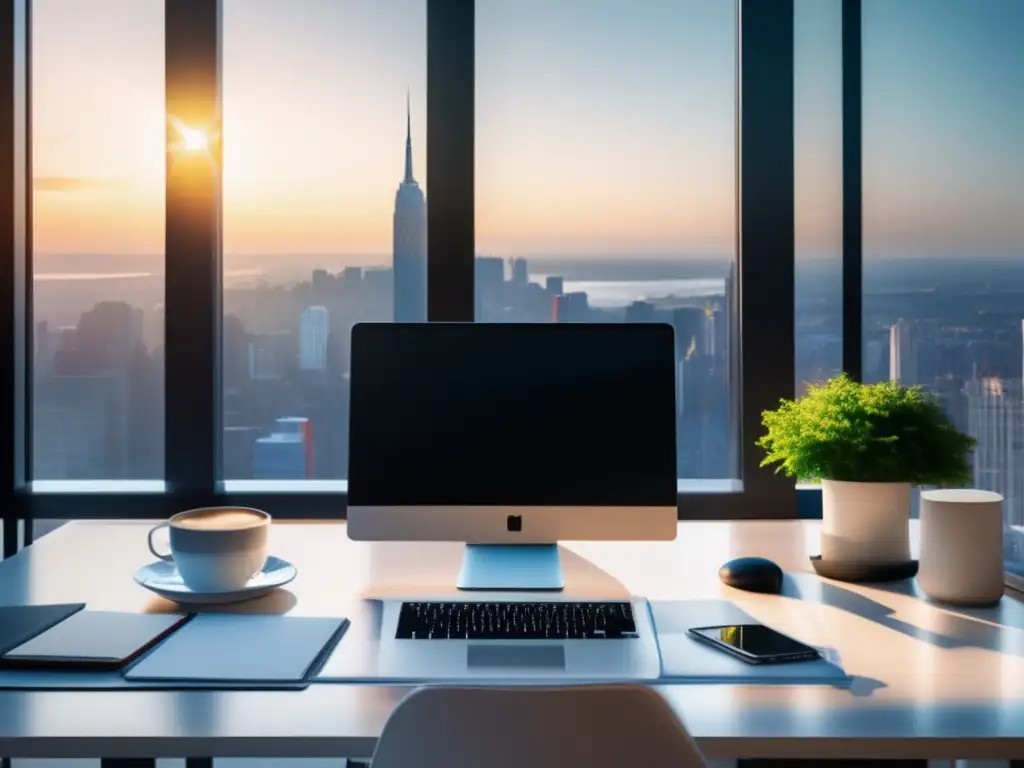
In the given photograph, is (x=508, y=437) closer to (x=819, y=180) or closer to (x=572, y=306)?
(x=572, y=306)

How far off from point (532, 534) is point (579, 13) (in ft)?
4.74

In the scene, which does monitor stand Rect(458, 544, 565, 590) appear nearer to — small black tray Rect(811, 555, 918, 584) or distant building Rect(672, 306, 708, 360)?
small black tray Rect(811, 555, 918, 584)

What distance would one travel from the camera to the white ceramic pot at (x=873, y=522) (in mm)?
1630

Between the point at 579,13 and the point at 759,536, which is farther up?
the point at 579,13

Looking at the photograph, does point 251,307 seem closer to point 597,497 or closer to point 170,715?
point 597,497

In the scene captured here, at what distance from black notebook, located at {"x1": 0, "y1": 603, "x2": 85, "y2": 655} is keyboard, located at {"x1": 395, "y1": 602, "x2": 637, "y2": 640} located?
18.6 inches

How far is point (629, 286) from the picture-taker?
244 cm

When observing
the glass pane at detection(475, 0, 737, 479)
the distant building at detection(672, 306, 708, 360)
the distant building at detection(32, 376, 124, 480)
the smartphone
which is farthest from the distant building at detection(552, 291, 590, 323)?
the smartphone

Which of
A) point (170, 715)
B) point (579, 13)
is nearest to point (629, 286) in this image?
point (579, 13)

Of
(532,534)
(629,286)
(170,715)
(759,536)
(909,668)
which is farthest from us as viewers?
(629,286)

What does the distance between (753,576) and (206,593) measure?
840 mm

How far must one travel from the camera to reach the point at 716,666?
1171 millimetres

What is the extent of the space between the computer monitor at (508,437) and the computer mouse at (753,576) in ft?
0.37

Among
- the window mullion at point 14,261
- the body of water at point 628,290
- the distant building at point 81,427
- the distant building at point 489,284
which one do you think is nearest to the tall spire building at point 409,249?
the distant building at point 489,284
